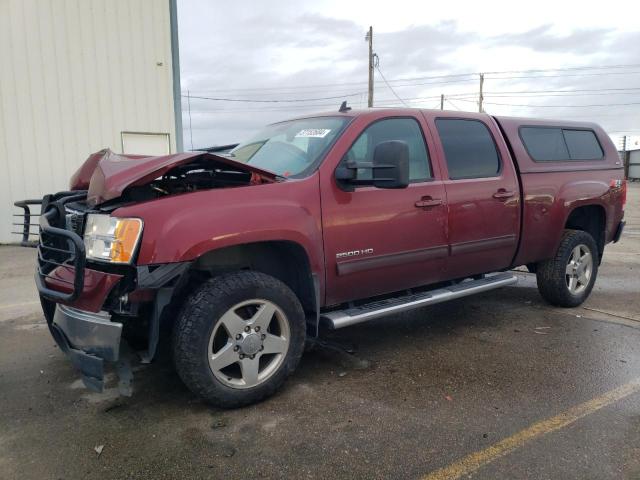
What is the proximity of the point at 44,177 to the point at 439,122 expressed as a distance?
9.25 meters

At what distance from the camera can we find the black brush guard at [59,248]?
273 cm

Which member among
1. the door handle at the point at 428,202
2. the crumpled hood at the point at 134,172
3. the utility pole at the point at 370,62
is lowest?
the door handle at the point at 428,202

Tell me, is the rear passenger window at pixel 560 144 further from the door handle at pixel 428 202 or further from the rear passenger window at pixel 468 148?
the door handle at pixel 428 202

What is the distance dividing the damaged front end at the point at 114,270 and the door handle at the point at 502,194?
218cm

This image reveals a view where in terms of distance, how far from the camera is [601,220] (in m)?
5.53

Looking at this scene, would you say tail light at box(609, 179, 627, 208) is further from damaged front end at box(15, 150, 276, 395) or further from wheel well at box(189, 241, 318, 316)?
damaged front end at box(15, 150, 276, 395)

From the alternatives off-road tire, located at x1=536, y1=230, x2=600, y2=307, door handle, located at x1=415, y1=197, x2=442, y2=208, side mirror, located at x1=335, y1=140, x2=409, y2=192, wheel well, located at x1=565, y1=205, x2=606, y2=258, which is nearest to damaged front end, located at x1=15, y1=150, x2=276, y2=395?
side mirror, located at x1=335, y1=140, x2=409, y2=192

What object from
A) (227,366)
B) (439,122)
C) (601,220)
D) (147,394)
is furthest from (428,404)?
(601,220)

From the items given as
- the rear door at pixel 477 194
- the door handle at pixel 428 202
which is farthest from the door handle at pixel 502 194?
the door handle at pixel 428 202

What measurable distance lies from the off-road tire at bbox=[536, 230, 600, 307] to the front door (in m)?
1.62

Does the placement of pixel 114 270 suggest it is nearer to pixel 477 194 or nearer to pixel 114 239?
pixel 114 239

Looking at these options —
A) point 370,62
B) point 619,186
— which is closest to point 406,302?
point 619,186

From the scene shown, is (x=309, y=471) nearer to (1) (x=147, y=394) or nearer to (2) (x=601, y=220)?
(1) (x=147, y=394)

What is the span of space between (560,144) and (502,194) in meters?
1.25
